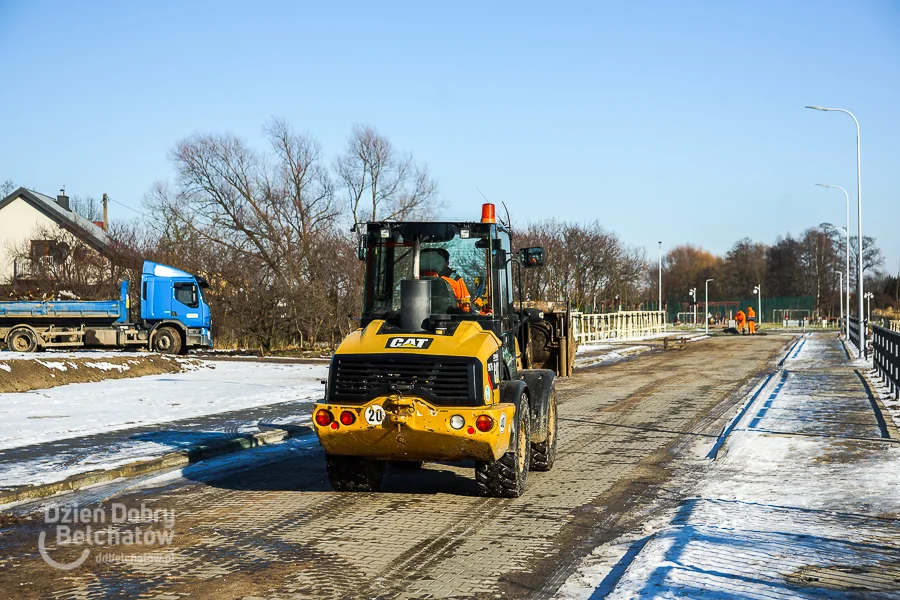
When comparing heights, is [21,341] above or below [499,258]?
below

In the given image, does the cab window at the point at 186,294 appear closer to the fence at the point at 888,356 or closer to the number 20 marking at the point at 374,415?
the fence at the point at 888,356

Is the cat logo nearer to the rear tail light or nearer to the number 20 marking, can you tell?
the number 20 marking

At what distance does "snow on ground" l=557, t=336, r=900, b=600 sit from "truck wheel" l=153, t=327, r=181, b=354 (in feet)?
89.0

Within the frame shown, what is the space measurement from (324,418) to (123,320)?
101 ft

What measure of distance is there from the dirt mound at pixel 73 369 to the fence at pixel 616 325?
72.8 ft

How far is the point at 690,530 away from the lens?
25.2 feet

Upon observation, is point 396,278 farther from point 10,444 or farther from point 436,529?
point 10,444

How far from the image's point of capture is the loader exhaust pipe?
8.88 meters

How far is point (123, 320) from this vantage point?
1455 inches

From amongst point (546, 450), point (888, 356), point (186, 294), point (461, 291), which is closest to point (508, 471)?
point (546, 450)

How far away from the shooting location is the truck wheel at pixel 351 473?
30.6ft

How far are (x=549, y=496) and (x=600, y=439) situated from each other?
4.38 metres

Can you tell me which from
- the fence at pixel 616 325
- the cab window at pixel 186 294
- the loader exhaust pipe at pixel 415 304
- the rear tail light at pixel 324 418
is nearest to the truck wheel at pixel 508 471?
the loader exhaust pipe at pixel 415 304

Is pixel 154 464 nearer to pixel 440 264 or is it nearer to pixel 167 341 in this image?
pixel 440 264
